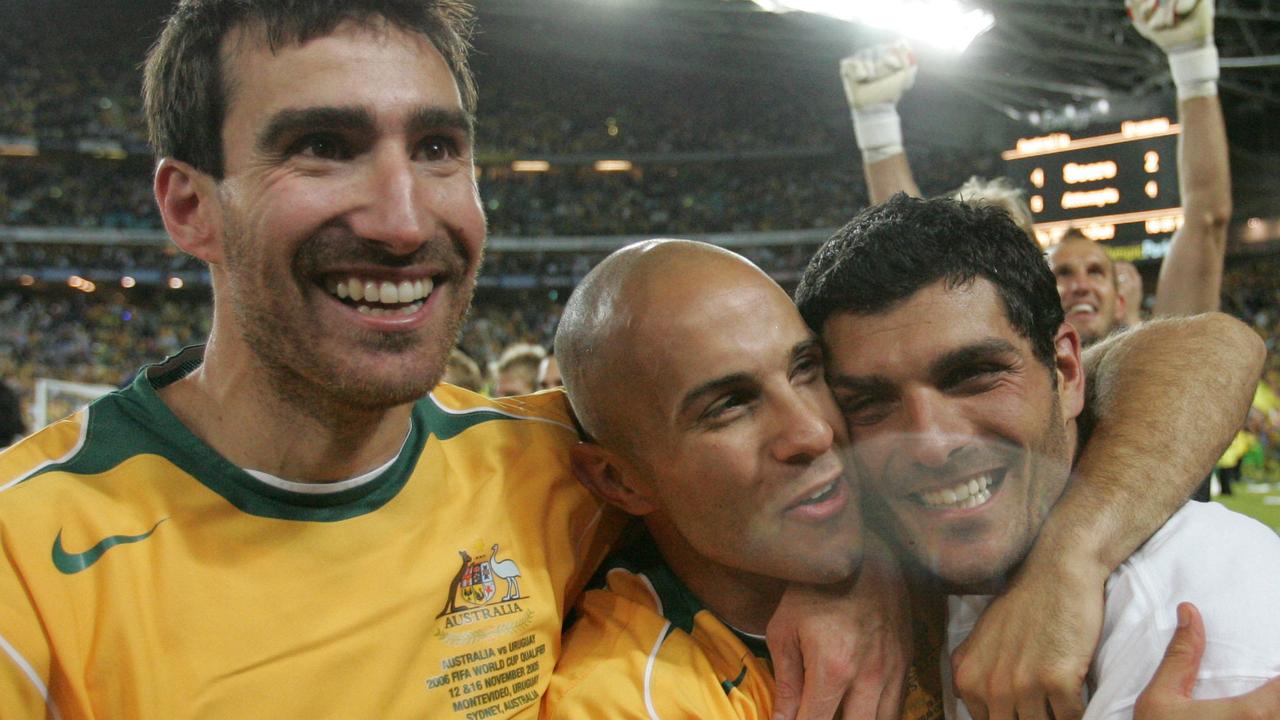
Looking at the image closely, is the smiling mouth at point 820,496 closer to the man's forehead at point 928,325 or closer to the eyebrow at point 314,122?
the man's forehead at point 928,325

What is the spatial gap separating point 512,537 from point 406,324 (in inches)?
20.8

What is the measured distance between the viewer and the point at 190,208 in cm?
182

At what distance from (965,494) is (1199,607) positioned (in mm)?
399

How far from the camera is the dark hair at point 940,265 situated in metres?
1.82

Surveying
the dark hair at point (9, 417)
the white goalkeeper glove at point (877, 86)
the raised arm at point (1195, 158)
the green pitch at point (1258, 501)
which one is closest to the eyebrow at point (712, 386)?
the raised arm at point (1195, 158)

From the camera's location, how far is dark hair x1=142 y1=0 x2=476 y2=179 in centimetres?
170

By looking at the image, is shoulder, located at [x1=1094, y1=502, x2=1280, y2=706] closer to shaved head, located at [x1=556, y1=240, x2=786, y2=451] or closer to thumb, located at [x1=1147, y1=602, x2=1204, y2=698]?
thumb, located at [x1=1147, y1=602, x2=1204, y2=698]

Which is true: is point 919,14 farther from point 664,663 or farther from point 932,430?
point 664,663

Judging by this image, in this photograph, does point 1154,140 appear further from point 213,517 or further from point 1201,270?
point 213,517

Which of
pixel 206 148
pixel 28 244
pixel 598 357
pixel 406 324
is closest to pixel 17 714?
pixel 406 324

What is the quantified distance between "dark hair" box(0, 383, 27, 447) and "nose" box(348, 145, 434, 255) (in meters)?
4.02

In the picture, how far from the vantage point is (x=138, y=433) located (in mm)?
1729

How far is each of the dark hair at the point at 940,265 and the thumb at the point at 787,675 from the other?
617mm

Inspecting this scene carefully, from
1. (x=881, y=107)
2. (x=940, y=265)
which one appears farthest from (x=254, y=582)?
(x=881, y=107)
